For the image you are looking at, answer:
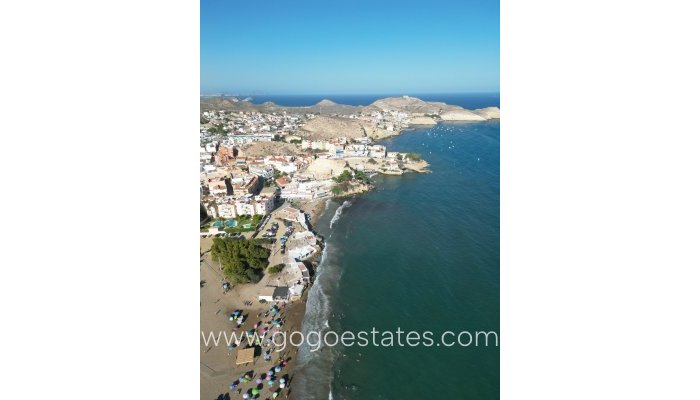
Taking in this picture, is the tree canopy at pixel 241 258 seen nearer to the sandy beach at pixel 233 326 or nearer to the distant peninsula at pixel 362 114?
the sandy beach at pixel 233 326

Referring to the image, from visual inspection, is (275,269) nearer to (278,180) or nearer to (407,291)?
(407,291)

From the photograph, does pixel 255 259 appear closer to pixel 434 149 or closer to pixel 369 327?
pixel 369 327

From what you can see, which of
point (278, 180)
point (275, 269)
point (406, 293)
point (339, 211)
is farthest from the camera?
point (278, 180)

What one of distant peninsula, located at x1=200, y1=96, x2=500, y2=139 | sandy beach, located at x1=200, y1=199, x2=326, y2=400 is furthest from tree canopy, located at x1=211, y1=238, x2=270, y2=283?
distant peninsula, located at x1=200, y1=96, x2=500, y2=139

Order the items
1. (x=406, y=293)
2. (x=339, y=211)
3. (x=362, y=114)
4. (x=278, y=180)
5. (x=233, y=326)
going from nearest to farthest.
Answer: (x=233, y=326) < (x=406, y=293) < (x=339, y=211) < (x=278, y=180) < (x=362, y=114)

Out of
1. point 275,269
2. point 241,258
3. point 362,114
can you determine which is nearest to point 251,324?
point 275,269

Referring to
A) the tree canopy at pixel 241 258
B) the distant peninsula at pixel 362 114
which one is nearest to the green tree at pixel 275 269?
the tree canopy at pixel 241 258

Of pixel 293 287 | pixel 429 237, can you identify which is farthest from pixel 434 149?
pixel 293 287

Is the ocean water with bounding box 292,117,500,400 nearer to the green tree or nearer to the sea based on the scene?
the sea
